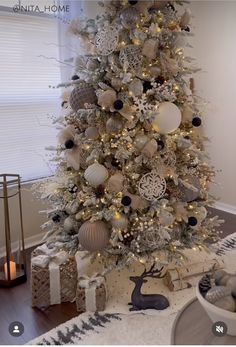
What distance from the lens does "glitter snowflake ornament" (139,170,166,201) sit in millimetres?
1709

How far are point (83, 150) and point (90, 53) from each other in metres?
0.52

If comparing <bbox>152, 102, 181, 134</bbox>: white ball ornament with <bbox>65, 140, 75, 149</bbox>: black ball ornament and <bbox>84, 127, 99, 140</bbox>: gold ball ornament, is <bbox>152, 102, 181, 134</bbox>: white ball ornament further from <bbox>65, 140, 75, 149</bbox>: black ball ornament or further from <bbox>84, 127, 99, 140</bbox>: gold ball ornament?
<bbox>65, 140, 75, 149</bbox>: black ball ornament

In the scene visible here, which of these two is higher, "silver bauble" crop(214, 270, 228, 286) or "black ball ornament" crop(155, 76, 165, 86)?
"black ball ornament" crop(155, 76, 165, 86)

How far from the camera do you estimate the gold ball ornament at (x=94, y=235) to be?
1.73 metres

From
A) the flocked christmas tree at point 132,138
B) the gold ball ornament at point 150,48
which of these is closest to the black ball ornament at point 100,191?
the flocked christmas tree at point 132,138

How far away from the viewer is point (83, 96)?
1744mm

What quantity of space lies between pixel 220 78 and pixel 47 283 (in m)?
2.47

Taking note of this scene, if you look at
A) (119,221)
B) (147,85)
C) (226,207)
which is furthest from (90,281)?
(226,207)

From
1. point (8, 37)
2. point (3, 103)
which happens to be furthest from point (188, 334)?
point (8, 37)

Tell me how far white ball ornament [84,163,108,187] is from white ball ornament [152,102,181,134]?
0.34 meters

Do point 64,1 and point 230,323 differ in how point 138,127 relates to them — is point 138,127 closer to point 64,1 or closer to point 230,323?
point 230,323

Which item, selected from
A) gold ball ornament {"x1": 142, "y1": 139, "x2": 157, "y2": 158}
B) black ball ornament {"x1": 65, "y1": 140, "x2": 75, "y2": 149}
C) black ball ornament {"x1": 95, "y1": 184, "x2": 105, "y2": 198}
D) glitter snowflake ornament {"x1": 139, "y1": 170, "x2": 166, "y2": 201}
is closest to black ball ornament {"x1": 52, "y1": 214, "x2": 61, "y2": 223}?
black ball ornament {"x1": 95, "y1": 184, "x2": 105, "y2": 198}

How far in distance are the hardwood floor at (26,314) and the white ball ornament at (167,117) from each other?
1128mm

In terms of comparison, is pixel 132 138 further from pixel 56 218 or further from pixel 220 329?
pixel 220 329
